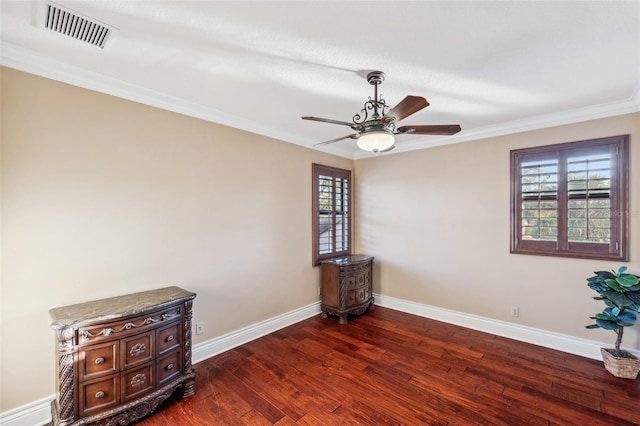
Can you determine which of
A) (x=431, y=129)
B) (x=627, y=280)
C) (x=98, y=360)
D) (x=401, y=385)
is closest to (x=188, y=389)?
(x=98, y=360)

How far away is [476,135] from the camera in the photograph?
3.62 m

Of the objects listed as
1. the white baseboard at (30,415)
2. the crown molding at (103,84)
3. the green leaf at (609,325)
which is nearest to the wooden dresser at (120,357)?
the white baseboard at (30,415)

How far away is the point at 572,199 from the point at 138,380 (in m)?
4.46

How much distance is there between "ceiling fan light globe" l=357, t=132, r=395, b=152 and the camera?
209cm

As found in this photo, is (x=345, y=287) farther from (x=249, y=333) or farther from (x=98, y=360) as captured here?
(x=98, y=360)

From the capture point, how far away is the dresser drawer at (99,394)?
1.82 meters

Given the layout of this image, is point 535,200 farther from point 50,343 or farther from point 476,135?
point 50,343

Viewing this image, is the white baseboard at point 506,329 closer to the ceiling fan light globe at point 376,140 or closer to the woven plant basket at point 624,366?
the woven plant basket at point 624,366

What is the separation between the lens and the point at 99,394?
1870mm

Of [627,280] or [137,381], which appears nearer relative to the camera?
[137,381]

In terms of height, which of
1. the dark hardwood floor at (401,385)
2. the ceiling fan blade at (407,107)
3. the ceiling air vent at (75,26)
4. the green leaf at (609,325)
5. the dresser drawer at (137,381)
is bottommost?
the dark hardwood floor at (401,385)

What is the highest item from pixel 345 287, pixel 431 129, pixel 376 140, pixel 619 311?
pixel 431 129

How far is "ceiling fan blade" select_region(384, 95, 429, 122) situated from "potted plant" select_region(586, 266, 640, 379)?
2.49 m

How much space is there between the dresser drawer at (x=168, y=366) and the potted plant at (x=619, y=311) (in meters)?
3.87
